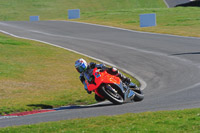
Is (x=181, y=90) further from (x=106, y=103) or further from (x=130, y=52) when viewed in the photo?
(x=130, y=52)

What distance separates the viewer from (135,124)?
333 inches

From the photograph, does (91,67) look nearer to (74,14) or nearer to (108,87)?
(108,87)

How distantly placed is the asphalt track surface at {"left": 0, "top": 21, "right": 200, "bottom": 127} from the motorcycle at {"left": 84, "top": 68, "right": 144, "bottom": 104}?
0.33 m

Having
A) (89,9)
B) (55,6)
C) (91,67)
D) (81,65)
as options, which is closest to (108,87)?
(91,67)

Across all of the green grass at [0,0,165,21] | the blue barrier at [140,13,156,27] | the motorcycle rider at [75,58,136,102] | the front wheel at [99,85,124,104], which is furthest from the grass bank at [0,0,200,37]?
the front wheel at [99,85,124,104]

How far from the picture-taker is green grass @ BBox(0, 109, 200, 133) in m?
7.89

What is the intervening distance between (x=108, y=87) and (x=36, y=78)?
6962 millimetres

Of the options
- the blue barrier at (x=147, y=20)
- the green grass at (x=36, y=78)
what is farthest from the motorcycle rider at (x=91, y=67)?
the blue barrier at (x=147, y=20)

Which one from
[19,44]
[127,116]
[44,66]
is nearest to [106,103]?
[127,116]

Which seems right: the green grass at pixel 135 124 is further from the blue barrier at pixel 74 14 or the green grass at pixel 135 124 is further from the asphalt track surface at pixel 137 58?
the blue barrier at pixel 74 14

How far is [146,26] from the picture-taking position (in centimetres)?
3772

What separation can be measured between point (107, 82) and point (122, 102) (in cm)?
83

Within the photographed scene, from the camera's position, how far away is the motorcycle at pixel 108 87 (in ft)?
39.7

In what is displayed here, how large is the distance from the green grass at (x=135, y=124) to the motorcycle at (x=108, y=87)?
8.35 ft
